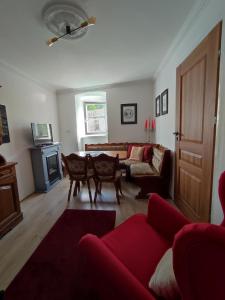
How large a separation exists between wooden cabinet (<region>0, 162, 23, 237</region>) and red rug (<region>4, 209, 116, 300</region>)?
59 cm

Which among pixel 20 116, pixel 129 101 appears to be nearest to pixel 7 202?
pixel 20 116

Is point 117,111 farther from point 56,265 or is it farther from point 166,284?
point 166,284

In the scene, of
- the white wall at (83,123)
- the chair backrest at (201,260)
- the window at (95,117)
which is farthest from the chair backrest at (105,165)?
the window at (95,117)

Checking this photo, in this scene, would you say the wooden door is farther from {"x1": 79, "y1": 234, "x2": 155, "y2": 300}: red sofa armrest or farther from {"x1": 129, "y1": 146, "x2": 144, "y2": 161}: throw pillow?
{"x1": 129, "y1": 146, "x2": 144, "y2": 161}: throw pillow

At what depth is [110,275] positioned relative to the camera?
0.77 meters

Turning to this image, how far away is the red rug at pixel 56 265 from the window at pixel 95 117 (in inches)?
131

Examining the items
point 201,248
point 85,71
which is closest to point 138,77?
point 85,71

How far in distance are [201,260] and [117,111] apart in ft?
14.3

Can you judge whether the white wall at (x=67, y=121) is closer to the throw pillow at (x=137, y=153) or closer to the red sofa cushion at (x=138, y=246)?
the throw pillow at (x=137, y=153)

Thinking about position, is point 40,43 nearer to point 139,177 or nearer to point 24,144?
point 24,144

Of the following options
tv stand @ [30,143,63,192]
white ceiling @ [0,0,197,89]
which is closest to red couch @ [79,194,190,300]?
white ceiling @ [0,0,197,89]

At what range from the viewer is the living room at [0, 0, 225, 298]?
1565 millimetres

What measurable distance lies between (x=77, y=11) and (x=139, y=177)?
2400 millimetres

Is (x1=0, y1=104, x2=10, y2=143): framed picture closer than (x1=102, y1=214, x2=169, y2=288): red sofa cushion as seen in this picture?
No
